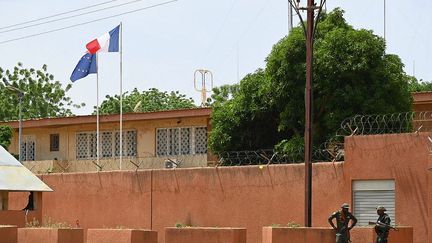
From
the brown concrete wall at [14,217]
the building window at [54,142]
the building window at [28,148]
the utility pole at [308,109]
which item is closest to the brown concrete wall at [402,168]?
the utility pole at [308,109]

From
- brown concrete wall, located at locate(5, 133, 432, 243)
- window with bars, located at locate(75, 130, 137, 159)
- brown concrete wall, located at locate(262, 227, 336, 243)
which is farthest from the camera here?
window with bars, located at locate(75, 130, 137, 159)

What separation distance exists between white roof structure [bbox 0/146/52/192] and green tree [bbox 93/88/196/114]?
33.6 m

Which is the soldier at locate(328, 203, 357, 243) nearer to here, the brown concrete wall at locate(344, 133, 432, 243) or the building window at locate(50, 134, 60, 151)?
the brown concrete wall at locate(344, 133, 432, 243)

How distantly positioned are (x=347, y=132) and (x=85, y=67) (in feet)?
45.3

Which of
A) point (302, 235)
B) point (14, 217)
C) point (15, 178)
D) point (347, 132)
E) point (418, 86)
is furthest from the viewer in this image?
point (418, 86)

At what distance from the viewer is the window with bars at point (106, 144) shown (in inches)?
1642

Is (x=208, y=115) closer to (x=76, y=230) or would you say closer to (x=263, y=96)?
(x=263, y=96)

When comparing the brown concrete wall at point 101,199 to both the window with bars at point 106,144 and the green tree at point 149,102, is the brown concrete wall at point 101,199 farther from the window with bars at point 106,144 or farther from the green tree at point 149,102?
the green tree at point 149,102

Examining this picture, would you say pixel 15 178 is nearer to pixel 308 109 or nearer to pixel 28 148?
pixel 28 148

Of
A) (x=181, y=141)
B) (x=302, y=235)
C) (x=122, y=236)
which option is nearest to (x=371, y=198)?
(x=302, y=235)

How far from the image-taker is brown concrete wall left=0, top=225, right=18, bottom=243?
2758 centimetres

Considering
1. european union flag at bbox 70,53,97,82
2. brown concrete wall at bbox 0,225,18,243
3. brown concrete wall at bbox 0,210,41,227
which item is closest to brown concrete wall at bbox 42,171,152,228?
brown concrete wall at bbox 0,210,41,227

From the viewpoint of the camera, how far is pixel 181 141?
1572 inches

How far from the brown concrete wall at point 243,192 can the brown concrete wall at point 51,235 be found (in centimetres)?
506
